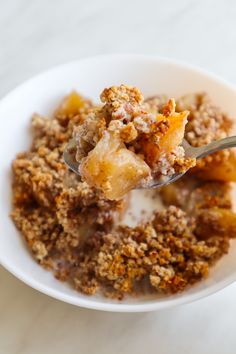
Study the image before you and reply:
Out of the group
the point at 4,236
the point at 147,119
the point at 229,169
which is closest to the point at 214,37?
the point at 229,169

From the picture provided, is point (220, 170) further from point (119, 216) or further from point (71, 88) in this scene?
point (71, 88)

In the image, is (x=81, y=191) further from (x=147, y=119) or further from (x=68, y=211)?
(x=147, y=119)

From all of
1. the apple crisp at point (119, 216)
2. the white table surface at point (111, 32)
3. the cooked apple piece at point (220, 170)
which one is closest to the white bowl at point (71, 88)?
the apple crisp at point (119, 216)

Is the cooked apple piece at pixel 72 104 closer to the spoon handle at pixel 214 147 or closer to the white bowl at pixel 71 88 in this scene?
the white bowl at pixel 71 88

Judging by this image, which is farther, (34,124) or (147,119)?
(34,124)

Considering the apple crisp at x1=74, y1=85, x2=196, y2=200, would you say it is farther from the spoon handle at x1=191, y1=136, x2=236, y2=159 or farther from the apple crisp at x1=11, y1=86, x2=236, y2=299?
the spoon handle at x1=191, y1=136, x2=236, y2=159

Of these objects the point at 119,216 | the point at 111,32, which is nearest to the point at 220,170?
the point at 119,216

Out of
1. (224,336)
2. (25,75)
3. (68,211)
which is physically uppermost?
(25,75)
